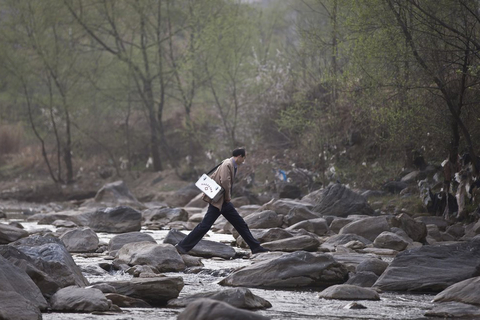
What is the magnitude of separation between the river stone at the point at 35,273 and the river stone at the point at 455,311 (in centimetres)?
426

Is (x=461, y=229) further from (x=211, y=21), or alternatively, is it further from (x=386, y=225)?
(x=211, y=21)

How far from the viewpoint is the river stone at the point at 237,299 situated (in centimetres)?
813

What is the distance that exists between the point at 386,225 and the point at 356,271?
15.5 feet

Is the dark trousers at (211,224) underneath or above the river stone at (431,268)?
above

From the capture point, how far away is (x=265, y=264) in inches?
411

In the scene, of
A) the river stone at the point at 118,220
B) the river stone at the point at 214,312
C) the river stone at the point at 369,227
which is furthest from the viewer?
the river stone at the point at 118,220

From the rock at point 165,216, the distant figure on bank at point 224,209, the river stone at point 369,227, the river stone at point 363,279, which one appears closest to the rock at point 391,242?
the river stone at point 369,227

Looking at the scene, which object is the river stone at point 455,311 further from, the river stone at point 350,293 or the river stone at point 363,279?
the river stone at point 363,279

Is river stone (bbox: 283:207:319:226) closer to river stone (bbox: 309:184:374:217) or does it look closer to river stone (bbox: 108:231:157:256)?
river stone (bbox: 309:184:374:217)

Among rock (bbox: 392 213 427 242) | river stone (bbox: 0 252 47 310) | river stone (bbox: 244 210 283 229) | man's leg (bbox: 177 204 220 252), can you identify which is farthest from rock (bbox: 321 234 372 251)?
river stone (bbox: 0 252 47 310)

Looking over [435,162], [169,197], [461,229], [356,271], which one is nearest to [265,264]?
[356,271]

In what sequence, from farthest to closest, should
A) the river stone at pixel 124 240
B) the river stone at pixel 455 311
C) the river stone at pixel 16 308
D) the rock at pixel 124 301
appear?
1. the river stone at pixel 124 240
2. the rock at pixel 124 301
3. the river stone at pixel 455 311
4. the river stone at pixel 16 308

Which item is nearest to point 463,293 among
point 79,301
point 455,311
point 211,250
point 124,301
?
point 455,311

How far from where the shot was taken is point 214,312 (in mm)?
6512
